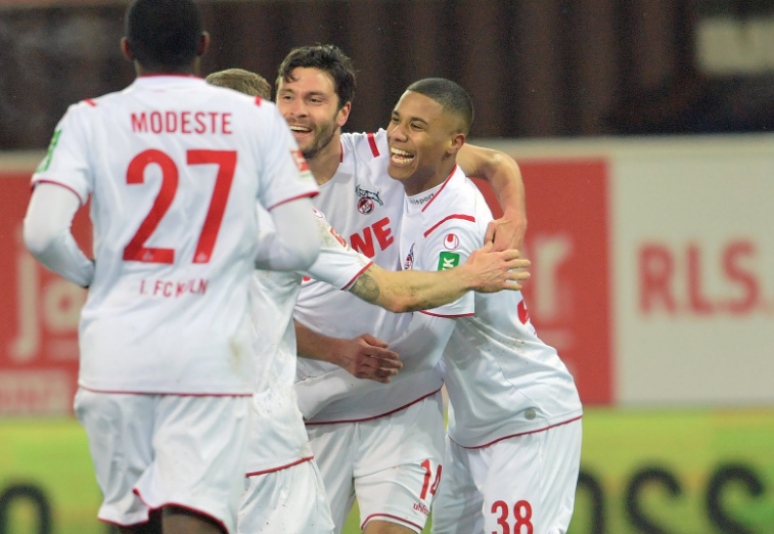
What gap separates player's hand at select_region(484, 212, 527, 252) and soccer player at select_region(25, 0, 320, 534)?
1.11 metres

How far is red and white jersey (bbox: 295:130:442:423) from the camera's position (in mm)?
4113

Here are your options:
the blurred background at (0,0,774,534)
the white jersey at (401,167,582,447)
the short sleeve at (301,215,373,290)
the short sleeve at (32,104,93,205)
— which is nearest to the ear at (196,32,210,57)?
the short sleeve at (32,104,93,205)

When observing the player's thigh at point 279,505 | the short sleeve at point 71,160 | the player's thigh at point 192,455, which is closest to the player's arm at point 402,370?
the player's thigh at point 279,505

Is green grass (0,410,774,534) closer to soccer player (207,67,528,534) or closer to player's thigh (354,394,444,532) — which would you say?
player's thigh (354,394,444,532)

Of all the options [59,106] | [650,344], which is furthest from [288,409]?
[59,106]

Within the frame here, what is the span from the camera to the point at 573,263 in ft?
24.7

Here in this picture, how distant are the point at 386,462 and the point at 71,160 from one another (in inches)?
74.0

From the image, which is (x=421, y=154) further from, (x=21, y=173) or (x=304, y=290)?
(x=21, y=173)

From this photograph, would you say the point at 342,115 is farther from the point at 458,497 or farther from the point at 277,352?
the point at 458,497

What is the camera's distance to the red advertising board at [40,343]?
24.1ft

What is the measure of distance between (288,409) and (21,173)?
4803mm

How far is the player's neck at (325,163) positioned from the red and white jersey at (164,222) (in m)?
1.35

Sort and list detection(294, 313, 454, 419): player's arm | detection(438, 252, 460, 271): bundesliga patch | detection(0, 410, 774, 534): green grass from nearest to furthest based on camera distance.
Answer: detection(438, 252, 460, 271): bundesliga patch, detection(294, 313, 454, 419): player's arm, detection(0, 410, 774, 534): green grass

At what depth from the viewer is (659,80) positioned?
873 cm
